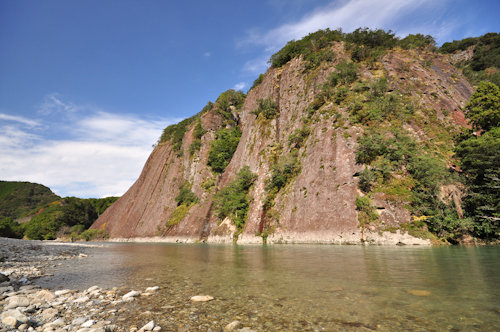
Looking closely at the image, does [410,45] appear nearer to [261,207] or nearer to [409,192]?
[409,192]

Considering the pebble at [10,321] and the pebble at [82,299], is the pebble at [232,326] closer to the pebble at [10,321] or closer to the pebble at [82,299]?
the pebble at [10,321]

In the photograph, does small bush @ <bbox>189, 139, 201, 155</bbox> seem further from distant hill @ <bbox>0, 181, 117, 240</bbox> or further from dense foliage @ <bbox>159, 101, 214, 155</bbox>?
distant hill @ <bbox>0, 181, 117, 240</bbox>

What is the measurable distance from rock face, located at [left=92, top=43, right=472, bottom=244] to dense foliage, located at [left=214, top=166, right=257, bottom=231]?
1523 millimetres

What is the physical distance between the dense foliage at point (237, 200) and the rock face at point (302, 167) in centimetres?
152

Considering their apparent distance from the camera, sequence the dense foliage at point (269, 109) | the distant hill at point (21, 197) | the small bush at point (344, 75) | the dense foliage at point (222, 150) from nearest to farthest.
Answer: the small bush at point (344, 75)
the dense foliage at point (269, 109)
the dense foliage at point (222, 150)
the distant hill at point (21, 197)

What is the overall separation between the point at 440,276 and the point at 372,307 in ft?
15.2

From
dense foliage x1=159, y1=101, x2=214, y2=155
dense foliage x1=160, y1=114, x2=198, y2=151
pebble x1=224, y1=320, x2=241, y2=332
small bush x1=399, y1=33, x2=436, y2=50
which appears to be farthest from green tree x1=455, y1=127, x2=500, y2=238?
dense foliage x1=160, y1=114, x2=198, y2=151

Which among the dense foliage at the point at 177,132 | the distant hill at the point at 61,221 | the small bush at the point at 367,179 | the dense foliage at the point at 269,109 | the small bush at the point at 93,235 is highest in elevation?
the dense foliage at the point at 177,132

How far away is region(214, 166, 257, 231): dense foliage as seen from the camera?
40594mm

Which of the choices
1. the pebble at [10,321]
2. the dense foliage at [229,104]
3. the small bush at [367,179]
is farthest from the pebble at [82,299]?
the dense foliage at [229,104]

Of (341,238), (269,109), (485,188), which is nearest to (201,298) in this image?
(341,238)

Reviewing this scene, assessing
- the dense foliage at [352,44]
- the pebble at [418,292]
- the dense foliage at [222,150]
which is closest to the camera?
the pebble at [418,292]

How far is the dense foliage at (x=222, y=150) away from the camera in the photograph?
61688 millimetres

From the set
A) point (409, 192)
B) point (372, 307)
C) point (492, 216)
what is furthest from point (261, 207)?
point (372, 307)
